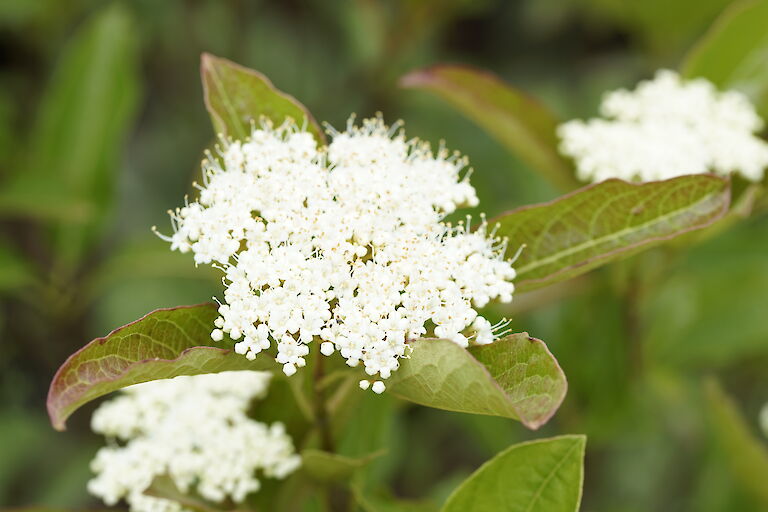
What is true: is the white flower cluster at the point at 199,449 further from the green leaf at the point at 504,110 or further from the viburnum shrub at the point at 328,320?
the green leaf at the point at 504,110

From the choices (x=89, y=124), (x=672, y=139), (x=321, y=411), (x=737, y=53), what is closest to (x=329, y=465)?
(x=321, y=411)

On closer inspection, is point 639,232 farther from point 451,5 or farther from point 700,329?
point 451,5

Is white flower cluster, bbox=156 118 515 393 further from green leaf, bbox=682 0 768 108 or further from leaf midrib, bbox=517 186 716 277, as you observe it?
green leaf, bbox=682 0 768 108

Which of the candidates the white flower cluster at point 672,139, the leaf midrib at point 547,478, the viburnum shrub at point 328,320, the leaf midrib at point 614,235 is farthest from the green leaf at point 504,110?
the leaf midrib at point 547,478

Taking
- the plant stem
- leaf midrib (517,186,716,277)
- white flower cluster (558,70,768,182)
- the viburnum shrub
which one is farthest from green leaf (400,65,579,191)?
the plant stem

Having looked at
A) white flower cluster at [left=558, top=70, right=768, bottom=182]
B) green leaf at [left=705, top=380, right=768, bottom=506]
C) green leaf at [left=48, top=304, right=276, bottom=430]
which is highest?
white flower cluster at [left=558, top=70, right=768, bottom=182]
